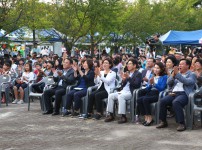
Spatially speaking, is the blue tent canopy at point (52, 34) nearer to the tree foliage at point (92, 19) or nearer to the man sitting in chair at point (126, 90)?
the tree foliage at point (92, 19)

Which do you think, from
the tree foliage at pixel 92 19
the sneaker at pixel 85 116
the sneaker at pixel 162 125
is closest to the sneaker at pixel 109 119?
the sneaker at pixel 85 116

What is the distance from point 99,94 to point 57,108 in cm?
143

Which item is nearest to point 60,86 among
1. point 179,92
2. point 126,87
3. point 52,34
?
point 126,87

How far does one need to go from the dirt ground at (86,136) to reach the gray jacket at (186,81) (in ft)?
2.74

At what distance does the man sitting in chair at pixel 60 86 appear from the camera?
411 inches

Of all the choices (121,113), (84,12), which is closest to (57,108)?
(121,113)

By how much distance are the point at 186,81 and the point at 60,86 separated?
3794 mm

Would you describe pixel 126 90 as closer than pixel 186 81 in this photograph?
No

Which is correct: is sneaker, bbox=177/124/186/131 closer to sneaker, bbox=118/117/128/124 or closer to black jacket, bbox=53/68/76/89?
sneaker, bbox=118/117/128/124

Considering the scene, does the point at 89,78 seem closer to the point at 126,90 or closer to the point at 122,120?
the point at 126,90

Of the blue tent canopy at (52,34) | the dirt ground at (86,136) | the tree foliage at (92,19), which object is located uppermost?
the tree foliage at (92,19)

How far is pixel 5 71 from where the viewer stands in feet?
45.8

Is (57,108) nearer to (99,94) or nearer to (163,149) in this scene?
(99,94)

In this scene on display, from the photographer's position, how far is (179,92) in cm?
848
